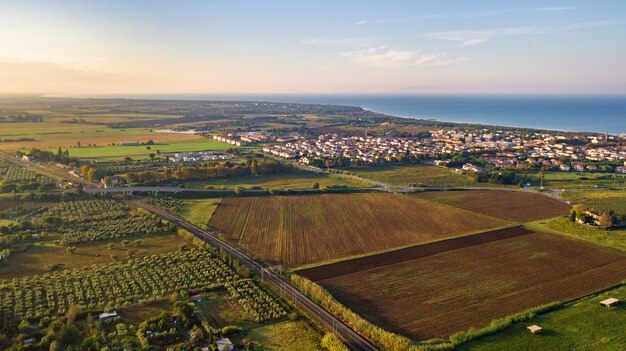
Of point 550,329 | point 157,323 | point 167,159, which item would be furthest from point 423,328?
point 167,159

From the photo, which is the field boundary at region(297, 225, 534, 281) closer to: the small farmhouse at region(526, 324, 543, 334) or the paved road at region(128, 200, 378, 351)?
the paved road at region(128, 200, 378, 351)

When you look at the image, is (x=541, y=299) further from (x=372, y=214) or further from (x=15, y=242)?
(x=15, y=242)

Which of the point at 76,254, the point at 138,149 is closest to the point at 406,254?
the point at 76,254

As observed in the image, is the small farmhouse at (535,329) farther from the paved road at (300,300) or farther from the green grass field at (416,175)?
the green grass field at (416,175)

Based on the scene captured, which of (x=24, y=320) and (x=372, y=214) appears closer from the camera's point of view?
(x=24, y=320)

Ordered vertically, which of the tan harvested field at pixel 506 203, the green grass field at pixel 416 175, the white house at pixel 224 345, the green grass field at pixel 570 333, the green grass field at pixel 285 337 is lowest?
the green grass field at pixel 285 337

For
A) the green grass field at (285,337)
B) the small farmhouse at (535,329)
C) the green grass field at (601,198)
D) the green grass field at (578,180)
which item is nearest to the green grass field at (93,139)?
the green grass field at (578,180)

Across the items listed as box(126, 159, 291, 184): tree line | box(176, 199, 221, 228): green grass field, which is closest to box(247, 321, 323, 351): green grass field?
box(176, 199, 221, 228): green grass field
